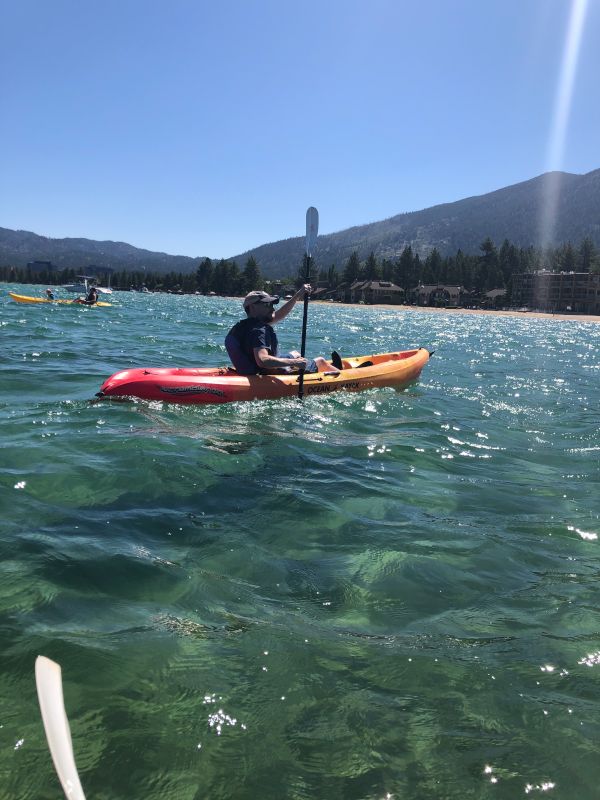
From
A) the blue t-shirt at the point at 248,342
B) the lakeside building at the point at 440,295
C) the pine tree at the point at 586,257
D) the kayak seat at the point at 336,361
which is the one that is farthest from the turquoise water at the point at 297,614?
the pine tree at the point at 586,257

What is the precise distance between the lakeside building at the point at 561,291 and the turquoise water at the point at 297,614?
11562 centimetres

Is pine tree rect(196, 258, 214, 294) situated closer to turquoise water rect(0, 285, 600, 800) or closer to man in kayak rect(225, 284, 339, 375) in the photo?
man in kayak rect(225, 284, 339, 375)

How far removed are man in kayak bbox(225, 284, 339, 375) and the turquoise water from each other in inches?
79.6

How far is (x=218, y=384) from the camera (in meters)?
8.60

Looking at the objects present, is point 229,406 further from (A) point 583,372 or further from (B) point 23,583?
(A) point 583,372

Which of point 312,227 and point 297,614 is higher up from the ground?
point 312,227

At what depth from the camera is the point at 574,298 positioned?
359ft

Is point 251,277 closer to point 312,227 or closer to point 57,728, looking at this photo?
point 312,227

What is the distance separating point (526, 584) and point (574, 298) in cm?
12040

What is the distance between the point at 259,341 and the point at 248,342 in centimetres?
25

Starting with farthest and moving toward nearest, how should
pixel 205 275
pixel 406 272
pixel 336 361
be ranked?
pixel 205 275 → pixel 406 272 → pixel 336 361

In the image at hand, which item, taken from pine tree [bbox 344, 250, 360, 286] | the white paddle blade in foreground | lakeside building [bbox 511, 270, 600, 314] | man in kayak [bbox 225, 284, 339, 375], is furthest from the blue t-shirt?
pine tree [bbox 344, 250, 360, 286]

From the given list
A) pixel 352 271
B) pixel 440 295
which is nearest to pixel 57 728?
pixel 440 295

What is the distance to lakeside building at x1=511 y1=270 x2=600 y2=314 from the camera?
4227 inches
